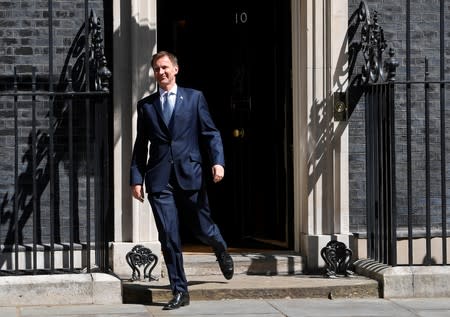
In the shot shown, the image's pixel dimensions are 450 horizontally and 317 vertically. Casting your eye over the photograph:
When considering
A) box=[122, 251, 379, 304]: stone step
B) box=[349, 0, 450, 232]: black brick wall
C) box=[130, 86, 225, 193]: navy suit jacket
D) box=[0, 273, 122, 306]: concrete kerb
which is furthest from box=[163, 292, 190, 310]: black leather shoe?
box=[349, 0, 450, 232]: black brick wall

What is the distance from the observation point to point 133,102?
9.01 metres

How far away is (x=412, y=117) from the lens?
31.0ft

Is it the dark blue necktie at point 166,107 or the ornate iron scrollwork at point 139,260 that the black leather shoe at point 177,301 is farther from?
the dark blue necktie at point 166,107

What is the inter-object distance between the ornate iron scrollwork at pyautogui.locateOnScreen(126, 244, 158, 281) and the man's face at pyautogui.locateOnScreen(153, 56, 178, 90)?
144 centimetres

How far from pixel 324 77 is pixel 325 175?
31.3 inches

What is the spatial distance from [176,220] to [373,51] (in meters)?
2.12

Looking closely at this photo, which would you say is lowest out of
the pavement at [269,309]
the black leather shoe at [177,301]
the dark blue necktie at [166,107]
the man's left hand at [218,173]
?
the pavement at [269,309]

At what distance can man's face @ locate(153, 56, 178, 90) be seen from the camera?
7.94 meters

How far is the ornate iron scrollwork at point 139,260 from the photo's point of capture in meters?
8.80

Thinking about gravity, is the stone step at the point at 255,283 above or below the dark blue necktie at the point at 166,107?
below

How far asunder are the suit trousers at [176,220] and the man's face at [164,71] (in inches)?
26.4

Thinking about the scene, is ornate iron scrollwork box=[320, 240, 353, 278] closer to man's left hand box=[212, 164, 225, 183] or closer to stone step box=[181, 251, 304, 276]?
stone step box=[181, 251, 304, 276]

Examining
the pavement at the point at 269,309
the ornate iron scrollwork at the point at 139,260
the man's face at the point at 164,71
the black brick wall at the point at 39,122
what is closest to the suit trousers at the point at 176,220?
the pavement at the point at 269,309

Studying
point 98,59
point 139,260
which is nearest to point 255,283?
point 139,260
